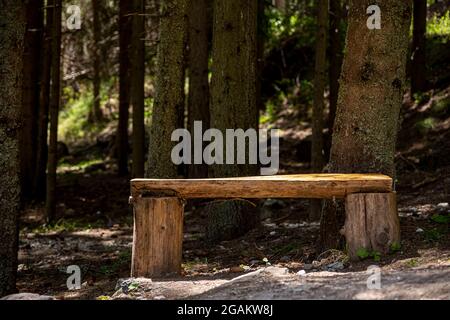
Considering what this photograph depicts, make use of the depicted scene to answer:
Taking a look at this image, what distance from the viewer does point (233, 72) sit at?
439 inches

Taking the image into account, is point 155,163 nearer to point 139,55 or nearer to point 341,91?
point 341,91

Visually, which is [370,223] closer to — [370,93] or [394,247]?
[394,247]

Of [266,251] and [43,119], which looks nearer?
[266,251]

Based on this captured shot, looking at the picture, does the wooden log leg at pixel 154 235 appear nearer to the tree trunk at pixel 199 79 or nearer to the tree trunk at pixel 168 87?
the tree trunk at pixel 168 87

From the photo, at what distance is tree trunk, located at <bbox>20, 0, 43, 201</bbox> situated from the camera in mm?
18219

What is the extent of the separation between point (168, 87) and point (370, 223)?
4.62 meters

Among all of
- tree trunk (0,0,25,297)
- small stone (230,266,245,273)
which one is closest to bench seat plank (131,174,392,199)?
small stone (230,266,245,273)

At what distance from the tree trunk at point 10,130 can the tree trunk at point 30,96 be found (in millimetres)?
9653

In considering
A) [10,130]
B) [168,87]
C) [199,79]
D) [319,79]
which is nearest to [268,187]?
[10,130]

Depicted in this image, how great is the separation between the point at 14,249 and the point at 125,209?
865 centimetres

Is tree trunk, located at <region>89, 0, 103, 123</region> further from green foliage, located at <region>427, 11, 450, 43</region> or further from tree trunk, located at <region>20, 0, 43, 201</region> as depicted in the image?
green foliage, located at <region>427, 11, 450, 43</region>

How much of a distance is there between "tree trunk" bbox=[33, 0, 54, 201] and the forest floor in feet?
2.45
